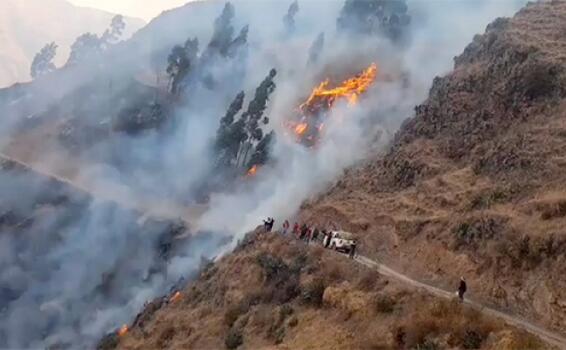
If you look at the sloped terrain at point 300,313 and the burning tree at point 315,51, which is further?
the burning tree at point 315,51

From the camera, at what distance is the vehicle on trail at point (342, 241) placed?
112 ft

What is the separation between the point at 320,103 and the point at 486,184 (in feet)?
167

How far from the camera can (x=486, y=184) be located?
1271 inches

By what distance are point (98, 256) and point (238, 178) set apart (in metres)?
19.2

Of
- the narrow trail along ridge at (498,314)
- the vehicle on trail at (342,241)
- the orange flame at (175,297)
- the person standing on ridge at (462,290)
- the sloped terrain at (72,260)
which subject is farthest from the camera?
the sloped terrain at (72,260)

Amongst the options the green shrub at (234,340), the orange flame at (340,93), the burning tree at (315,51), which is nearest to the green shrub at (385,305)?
the green shrub at (234,340)

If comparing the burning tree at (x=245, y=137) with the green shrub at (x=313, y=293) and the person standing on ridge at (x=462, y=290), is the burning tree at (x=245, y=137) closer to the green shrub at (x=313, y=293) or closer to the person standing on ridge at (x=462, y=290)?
the green shrub at (x=313, y=293)

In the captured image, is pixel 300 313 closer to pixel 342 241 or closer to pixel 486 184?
pixel 342 241

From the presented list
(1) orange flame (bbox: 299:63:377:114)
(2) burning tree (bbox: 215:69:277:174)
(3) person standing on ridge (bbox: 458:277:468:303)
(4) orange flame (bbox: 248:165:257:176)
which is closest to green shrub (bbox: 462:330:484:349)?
(3) person standing on ridge (bbox: 458:277:468:303)

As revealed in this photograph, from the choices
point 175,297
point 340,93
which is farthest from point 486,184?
point 340,93

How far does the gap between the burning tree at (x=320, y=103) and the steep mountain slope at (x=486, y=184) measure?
2735 cm

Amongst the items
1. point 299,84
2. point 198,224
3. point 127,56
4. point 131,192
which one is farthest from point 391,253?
point 127,56

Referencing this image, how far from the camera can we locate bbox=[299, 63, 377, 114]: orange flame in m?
79.7

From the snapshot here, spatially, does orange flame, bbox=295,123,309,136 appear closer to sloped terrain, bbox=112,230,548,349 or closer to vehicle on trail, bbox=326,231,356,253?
sloped terrain, bbox=112,230,548,349
